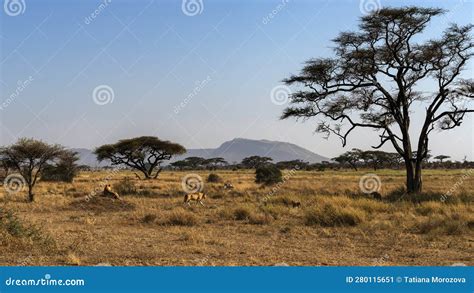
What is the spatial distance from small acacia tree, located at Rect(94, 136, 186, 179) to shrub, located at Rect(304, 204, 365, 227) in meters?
41.9

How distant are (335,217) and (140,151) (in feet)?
146

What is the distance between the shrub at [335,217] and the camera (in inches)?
545

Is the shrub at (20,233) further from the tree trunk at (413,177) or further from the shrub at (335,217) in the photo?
the tree trunk at (413,177)

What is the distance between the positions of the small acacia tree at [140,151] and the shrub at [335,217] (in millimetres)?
41887

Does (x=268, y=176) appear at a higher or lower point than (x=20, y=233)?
higher

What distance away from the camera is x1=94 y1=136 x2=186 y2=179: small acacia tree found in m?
55.8

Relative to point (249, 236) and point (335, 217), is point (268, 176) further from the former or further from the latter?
point (249, 236)

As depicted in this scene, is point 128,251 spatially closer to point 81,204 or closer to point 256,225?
point 256,225

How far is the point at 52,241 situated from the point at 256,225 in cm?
578

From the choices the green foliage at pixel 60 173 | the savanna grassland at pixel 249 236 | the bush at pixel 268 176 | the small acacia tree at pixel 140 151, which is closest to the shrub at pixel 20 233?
the savanna grassland at pixel 249 236

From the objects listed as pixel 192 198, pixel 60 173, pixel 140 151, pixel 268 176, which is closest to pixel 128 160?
pixel 140 151

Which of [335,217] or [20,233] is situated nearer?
[20,233]

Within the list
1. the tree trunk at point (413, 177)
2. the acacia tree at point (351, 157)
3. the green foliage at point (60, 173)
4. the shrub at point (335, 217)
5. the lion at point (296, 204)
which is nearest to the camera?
the shrub at point (335, 217)

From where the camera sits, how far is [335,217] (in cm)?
1409
